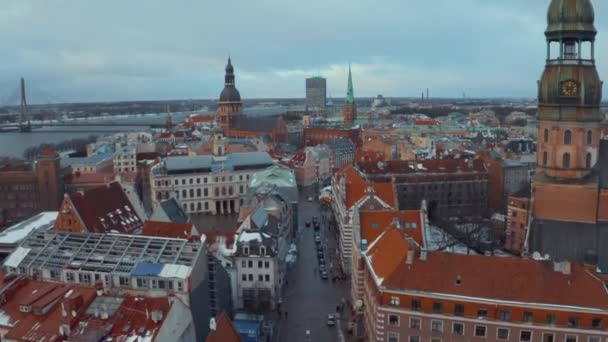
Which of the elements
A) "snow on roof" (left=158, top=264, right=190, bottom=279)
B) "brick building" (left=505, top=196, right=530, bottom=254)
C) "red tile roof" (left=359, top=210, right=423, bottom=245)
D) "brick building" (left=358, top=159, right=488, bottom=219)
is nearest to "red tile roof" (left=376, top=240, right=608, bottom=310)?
"red tile roof" (left=359, top=210, right=423, bottom=245)

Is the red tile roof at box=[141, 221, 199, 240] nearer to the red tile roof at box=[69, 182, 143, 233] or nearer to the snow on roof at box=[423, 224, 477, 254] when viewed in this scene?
the red tile roof at box=[69, 182, 143, 233]

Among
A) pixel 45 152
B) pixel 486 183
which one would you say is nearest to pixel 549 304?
pixel 486 183

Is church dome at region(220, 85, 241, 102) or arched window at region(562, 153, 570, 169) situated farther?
church dome at region(220, 85, 241, 102)

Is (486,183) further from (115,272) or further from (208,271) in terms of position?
(115,272)

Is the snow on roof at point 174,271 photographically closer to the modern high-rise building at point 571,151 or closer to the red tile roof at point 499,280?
the red tile roof at point 499,280

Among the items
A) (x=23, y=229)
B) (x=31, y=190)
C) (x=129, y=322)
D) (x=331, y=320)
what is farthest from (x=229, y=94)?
(x=129, y=322)

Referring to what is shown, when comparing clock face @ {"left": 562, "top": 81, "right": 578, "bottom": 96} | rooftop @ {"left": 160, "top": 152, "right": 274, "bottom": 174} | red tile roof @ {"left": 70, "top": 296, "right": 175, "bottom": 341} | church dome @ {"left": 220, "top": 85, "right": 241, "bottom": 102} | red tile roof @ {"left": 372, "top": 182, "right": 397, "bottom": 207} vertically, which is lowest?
red tile roof @ {"left": 70, "top": 296, "right": 175, "bottom": 341}

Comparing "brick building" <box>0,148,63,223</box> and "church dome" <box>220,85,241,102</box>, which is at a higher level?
"church dome" <box>220,85,241,102</box>
